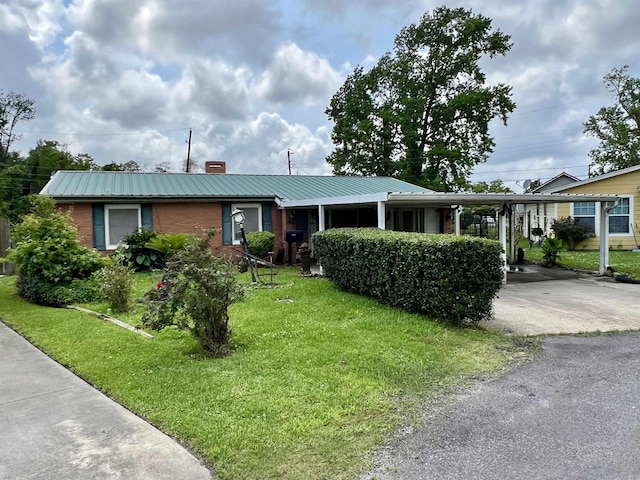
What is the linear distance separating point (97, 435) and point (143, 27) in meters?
11.4

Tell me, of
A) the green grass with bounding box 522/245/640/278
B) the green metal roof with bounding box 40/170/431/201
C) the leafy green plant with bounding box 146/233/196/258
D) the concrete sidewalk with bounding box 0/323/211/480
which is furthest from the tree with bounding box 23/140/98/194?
the green grass with bounding box 522/245/640/278

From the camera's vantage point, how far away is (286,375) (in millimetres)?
4387

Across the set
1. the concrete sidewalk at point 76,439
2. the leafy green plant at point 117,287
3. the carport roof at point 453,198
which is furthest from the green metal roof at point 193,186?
the concrete sidewalk at point 76,439

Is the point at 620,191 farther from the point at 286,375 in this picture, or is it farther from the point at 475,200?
the point at 286,375

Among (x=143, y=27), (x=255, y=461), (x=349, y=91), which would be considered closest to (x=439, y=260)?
(x=255, y=461)

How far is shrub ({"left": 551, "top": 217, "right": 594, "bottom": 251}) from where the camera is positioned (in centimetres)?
1881

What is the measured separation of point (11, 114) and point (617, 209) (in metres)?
41.8

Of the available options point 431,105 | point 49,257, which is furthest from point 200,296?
point 431,105

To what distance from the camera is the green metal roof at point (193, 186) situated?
44.3 feet

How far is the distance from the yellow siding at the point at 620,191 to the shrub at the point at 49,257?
717 inches

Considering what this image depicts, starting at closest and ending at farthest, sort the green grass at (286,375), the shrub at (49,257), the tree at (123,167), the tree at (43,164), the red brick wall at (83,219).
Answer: the green grass at (286,375) < the shrub at (49,257) < the red brick wall at (83,219) < the tree at (43,164) < the tree at (123,167)

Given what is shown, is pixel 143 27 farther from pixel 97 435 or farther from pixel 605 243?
pixel 605 243

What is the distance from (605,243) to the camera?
12.2 metres

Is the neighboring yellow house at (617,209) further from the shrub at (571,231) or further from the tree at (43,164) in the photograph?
the tree at (43,164)
